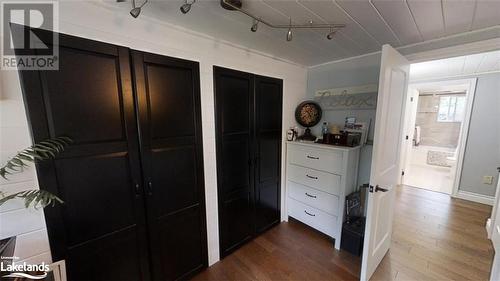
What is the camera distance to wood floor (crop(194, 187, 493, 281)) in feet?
5.69

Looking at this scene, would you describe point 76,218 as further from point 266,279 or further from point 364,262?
point 364,262

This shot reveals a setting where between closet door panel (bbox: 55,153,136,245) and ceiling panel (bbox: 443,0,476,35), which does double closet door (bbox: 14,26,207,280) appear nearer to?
closet door panel (bbox: 55,153,136,245)

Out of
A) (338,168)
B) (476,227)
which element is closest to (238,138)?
(338,168)

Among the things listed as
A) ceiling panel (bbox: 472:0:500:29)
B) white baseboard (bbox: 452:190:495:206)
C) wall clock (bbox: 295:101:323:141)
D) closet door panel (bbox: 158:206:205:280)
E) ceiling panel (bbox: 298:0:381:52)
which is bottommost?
white baseboard (bbox: 452:190:495:206)

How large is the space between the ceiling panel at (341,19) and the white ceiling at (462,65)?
3.70 ft

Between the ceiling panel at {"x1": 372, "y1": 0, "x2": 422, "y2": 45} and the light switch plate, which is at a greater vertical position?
the ceiling panel at {"x1": 372, "y1": 0, "x2": 422, "y2": 45}

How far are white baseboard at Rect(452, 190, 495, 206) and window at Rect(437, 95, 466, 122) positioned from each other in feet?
9.19

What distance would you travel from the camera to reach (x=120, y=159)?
49.4 inches

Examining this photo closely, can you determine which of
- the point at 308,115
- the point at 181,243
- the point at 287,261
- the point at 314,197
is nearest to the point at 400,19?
the point at 308,115

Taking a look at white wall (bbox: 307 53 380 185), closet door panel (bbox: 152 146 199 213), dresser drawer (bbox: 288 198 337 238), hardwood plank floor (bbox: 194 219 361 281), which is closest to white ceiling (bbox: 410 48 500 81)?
A: white wall (bbox: 307 53 380 185)

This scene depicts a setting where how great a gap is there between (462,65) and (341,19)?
2.51 meters

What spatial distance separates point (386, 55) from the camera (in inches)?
52.0

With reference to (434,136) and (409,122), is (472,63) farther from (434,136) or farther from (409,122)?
(434,136)

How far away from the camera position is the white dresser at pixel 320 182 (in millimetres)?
2008
